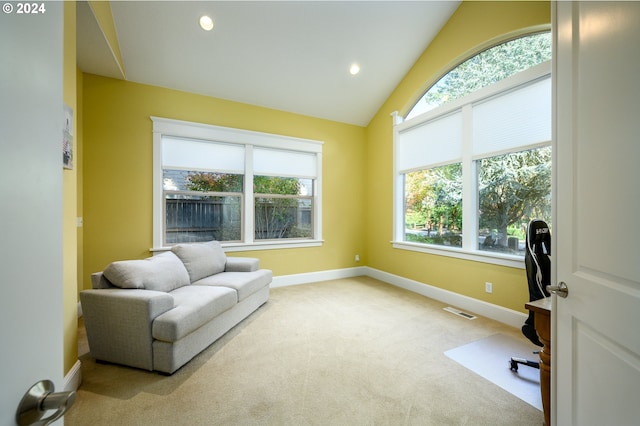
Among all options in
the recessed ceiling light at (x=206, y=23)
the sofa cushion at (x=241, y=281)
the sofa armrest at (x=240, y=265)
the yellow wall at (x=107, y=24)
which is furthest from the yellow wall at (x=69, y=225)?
the sofa armrest at (x=240, y=265)

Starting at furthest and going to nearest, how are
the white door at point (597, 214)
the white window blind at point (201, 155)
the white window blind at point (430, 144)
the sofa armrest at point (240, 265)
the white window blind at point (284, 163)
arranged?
the white window blind at point (284, 163) < the white window blind at point (201, 155) < the white window blind at point (430, 144) < the sofa armrest at point (240, 265) < the white door at point (597, 214)

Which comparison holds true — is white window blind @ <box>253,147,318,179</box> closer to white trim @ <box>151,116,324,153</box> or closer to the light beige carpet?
white trim @ <box>151,116,324,153</box>

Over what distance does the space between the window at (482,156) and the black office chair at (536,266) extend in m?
0.85

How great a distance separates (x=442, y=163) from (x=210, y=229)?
11.8 ft

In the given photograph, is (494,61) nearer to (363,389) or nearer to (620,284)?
(620,284)

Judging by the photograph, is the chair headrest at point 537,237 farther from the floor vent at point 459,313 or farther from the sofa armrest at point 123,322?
Result: the sofa armrest at point 123,322

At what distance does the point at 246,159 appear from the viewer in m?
4.19

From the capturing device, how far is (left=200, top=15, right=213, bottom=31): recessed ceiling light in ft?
9.94

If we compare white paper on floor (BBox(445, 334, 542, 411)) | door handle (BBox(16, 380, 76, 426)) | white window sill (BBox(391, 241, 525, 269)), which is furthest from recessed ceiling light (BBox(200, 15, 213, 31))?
white paper on floor (BBox(445, 334, 542, 411))

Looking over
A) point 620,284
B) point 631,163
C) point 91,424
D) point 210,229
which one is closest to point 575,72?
point 631,163

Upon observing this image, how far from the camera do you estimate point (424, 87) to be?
4.07 meters

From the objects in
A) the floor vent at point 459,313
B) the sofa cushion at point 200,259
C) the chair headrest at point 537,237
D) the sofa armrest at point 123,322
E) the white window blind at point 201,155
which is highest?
the white window blind at point 201,155

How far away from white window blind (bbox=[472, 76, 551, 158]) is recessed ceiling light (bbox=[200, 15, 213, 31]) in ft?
11.0

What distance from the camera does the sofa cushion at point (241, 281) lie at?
293 cm
